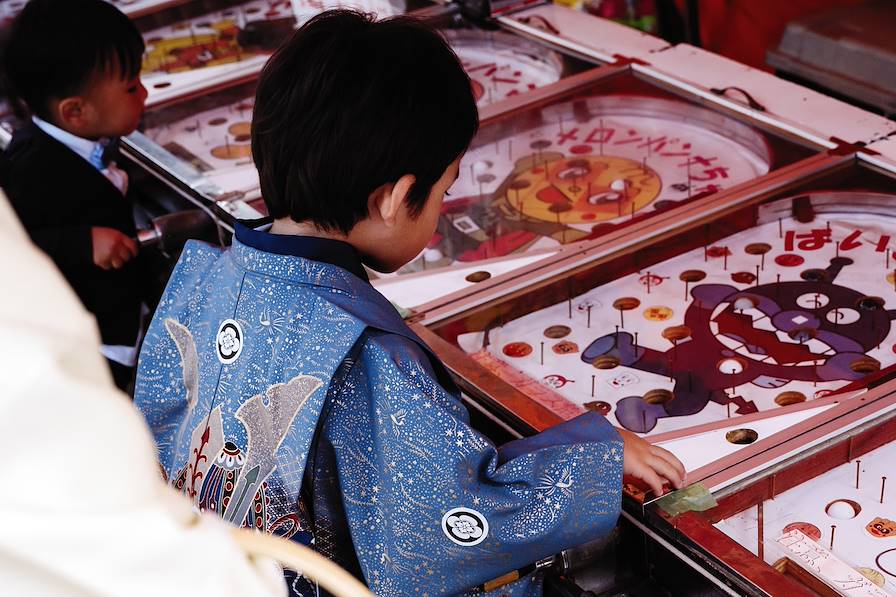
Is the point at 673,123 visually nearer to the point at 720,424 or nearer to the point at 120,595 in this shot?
the point at 720,424

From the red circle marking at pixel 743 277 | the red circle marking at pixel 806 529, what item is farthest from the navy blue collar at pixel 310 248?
the red circle marking at pixel 743 277

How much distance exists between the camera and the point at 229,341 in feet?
5.45

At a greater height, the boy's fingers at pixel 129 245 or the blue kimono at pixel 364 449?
the blue kimono at pixel 364 449

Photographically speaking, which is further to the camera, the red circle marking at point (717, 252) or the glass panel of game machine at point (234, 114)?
the glass panel of game machine at point (234, 114)

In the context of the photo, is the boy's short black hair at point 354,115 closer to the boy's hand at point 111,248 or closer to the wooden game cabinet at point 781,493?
the wooden game cabinet at point 781,493

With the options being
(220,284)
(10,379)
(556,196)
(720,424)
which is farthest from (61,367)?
(556,196)

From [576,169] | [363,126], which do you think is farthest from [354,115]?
[576,169]

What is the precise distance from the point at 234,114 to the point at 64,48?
0.65m

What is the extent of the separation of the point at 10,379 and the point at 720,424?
143 centimetres

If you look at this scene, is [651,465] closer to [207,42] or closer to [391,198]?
[391,198]

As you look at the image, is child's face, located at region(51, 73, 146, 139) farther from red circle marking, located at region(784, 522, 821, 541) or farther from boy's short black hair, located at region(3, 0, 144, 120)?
red circle marking, located at region(784, 522, 821, 541)

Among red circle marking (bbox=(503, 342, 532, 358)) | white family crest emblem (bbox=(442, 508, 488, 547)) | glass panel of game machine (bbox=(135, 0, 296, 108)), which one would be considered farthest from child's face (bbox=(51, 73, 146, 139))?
white family crest emblem (bbox=(442, 508, 488, 547))

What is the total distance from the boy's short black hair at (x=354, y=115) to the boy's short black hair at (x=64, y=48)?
1275 millimetres

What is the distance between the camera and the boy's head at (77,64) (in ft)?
9.07
